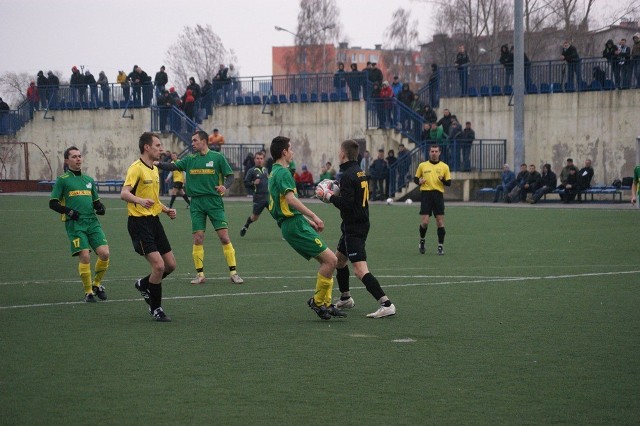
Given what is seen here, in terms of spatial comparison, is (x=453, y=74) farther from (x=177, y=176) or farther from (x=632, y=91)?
(x=177, y=176)

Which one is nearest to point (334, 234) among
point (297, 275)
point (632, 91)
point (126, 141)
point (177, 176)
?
point (297, 275)

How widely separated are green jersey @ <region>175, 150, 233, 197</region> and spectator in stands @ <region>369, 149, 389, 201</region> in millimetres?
23905

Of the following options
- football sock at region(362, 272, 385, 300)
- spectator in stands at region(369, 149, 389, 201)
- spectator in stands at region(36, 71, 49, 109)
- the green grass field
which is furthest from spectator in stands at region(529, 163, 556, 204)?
spectator in stands at region(36, 71, 49, 109)

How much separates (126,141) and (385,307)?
1641 inches

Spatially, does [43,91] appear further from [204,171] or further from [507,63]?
[204,171]

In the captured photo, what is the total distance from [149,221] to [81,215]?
181 cm

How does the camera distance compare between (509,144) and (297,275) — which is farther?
(509,144)

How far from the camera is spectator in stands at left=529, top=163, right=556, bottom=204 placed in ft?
114

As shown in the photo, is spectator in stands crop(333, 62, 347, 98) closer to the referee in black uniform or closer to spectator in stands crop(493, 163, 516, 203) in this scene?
spectator in stands crop(493, 163, 516, 203)

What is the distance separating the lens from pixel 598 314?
10.7 m

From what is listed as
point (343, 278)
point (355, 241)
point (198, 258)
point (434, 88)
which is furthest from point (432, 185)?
point (434, 88)

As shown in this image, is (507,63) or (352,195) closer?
(352,195)

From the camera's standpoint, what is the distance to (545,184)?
3522 cm

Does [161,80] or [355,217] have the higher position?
[161,80]
